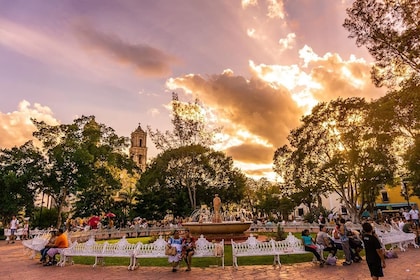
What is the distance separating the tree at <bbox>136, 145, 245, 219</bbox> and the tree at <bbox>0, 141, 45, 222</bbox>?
40.4ft

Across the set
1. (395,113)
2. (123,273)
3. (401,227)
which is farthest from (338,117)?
(123,273)

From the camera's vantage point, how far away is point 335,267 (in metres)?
9.17

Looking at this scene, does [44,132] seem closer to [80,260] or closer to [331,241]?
[80,260]

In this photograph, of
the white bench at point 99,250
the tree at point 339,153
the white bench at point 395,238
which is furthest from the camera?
the tree at point 339,153

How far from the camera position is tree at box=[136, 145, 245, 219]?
33000mm

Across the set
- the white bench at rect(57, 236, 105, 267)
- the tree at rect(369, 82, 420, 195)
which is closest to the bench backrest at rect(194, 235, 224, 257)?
the white bench at rect(57, 236, 105, 267)

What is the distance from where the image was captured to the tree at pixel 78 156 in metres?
30.2

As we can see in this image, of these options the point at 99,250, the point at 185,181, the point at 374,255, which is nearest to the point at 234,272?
the point at 374,255

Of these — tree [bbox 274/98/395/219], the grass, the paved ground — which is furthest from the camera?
tree [bbox 274/98/395/219]

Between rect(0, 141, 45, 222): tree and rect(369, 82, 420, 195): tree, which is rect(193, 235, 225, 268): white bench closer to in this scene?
rect(369, 82, 420, 195): tree

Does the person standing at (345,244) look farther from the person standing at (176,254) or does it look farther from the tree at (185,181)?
the tree at (185,181)

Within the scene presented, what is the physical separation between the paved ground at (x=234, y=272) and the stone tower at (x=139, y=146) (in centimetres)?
6360

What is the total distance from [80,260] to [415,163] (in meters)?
26.0

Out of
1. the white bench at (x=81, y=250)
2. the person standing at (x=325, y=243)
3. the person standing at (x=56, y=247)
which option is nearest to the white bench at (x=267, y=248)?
the person standing at (x=325, y=243)
